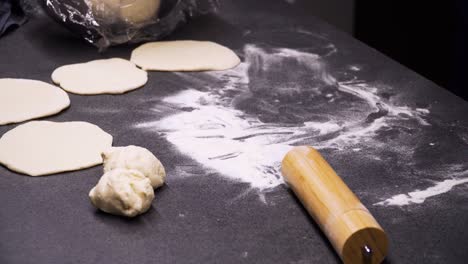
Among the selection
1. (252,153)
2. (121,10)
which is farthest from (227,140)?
(121,10)

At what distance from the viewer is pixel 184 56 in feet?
6.63

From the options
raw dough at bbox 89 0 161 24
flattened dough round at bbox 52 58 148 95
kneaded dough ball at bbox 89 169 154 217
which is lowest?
flattened dough round at bbox 52 58 148 95

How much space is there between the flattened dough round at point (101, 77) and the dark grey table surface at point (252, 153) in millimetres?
34

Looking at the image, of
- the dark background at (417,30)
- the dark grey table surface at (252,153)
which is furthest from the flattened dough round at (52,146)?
the dark background at (417,30)

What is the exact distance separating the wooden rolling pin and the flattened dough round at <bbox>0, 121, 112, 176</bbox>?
1.54 ft

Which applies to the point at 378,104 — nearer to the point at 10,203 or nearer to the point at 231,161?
the point at 231,161

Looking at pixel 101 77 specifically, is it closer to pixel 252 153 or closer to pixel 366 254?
pixel 252 153

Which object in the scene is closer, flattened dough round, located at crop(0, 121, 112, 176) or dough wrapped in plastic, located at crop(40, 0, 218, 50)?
flattened dough round, located at crop(0, 121, 112, 176)

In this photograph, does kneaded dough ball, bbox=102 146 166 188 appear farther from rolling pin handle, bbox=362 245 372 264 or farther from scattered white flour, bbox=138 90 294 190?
rolling pin handle, bbox=362 245 372 264

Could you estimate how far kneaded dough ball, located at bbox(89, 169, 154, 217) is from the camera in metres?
1.23

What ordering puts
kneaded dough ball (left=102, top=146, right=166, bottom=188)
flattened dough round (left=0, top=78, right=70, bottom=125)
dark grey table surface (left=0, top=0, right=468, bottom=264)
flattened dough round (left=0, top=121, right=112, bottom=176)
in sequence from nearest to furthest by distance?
dark grey table surface (left=0, top=0, right=468, bottom=264) → kneaded dough ball (left=102, top=146, right=166, bottom=188) → flattened dough round (left=0, top=121, right=112, bottom=176) → flattened dough round (left=0, top=78, right=70, bottom=125)

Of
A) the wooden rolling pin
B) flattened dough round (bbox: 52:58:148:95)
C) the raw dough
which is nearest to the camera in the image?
the wooden rolling pin

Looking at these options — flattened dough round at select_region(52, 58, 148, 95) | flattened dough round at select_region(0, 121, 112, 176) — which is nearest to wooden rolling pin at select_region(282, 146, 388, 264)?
flattened dough round at select_region(0, 121, 112, 176)

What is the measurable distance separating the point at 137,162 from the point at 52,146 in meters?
0.29
